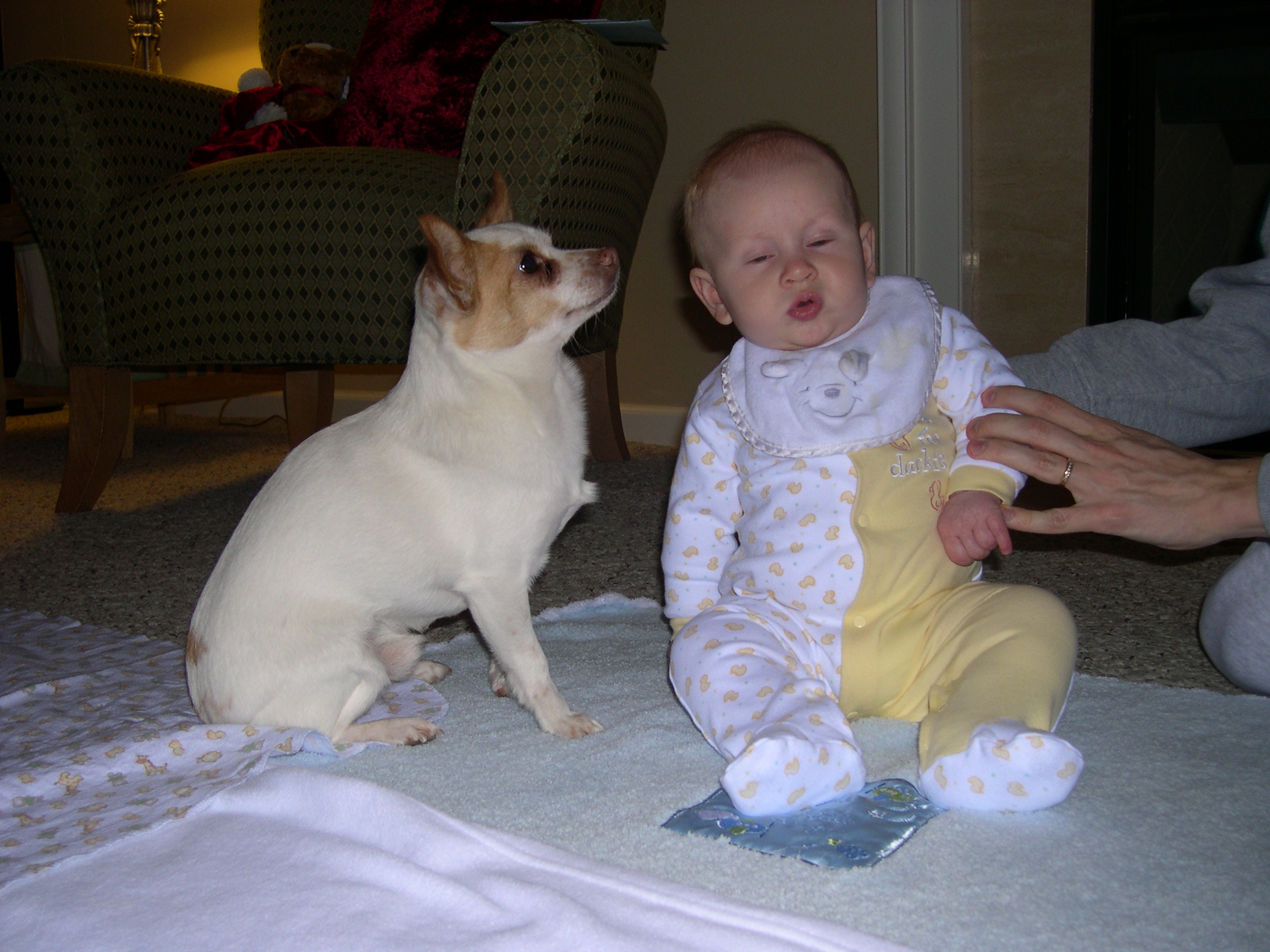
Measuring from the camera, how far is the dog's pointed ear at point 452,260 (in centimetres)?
127

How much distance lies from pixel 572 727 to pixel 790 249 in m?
0.68

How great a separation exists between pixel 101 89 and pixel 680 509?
2.13 meters

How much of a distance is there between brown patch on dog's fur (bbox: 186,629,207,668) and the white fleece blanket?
0.80 ft

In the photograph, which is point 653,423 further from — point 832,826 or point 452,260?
point 832,826

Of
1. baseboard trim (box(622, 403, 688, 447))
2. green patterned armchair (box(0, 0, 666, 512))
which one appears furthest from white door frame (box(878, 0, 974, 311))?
baseboard trim (box(622, 403, 688, 447))

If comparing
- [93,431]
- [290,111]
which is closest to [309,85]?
[290,111]

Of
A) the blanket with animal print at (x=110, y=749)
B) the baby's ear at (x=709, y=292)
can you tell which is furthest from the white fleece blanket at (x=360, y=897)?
the baby's ear at (x=709, y=292)

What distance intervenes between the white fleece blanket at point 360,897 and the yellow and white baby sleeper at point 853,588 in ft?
0.62

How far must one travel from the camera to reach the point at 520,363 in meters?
1.40

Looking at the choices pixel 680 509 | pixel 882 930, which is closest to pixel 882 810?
pixel 882 930

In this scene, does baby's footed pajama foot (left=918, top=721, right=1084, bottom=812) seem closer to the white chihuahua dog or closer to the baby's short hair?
the white chihuahua dog

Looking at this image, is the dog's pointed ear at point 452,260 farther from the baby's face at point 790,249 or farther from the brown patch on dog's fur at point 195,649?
the brown patch on dog's fur at point 195,649

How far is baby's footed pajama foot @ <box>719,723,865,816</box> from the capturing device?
38.4 inches

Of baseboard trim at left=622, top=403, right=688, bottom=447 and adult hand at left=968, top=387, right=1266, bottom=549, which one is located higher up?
adult hand at left=968, top=387, right=1266, bottom=549
